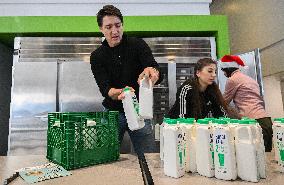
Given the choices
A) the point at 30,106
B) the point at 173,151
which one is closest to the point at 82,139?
the point at 173,151

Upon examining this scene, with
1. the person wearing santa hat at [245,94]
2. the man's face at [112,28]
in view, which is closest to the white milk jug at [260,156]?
the man's face at [112,28]

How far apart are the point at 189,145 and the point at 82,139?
1.40 ft

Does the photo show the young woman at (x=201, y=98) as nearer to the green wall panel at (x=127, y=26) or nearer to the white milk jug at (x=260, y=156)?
the green wall panel at (x=127, y=26)

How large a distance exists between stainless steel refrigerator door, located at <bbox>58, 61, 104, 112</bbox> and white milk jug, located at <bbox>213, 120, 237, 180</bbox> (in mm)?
2201

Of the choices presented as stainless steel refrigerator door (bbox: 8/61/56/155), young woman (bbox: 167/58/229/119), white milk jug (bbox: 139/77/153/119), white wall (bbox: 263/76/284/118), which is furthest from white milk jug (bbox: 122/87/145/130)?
white wall (bbox: 263/76/284/118)

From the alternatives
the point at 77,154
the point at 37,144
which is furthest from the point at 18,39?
the point at 77,154

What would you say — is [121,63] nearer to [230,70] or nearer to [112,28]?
[112,28]

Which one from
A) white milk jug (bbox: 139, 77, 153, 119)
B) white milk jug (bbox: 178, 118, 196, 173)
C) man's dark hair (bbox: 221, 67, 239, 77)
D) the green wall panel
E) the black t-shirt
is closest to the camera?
white milk jug (bbox: 178, 118, 196, 173)

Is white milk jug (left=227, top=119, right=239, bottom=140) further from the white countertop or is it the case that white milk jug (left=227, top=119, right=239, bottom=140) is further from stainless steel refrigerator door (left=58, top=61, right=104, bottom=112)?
stainless steel refrigerator door (left=58, top=61, right=104, bottom=112)

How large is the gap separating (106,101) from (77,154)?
0.77 metres

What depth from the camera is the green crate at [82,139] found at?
0.99 meters

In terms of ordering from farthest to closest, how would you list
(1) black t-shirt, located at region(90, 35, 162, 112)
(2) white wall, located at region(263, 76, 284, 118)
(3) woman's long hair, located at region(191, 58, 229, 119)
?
1. (2) white wall, located at region(263, 76, 284, 118)
2. (3) woman's long hair, located at region(191, 58, 229, 119)
3. (1) black t-shirt, located at region(90, 35, 162, 112)

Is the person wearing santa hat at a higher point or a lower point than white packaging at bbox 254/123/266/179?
higher

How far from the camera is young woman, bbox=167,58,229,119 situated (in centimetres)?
207
